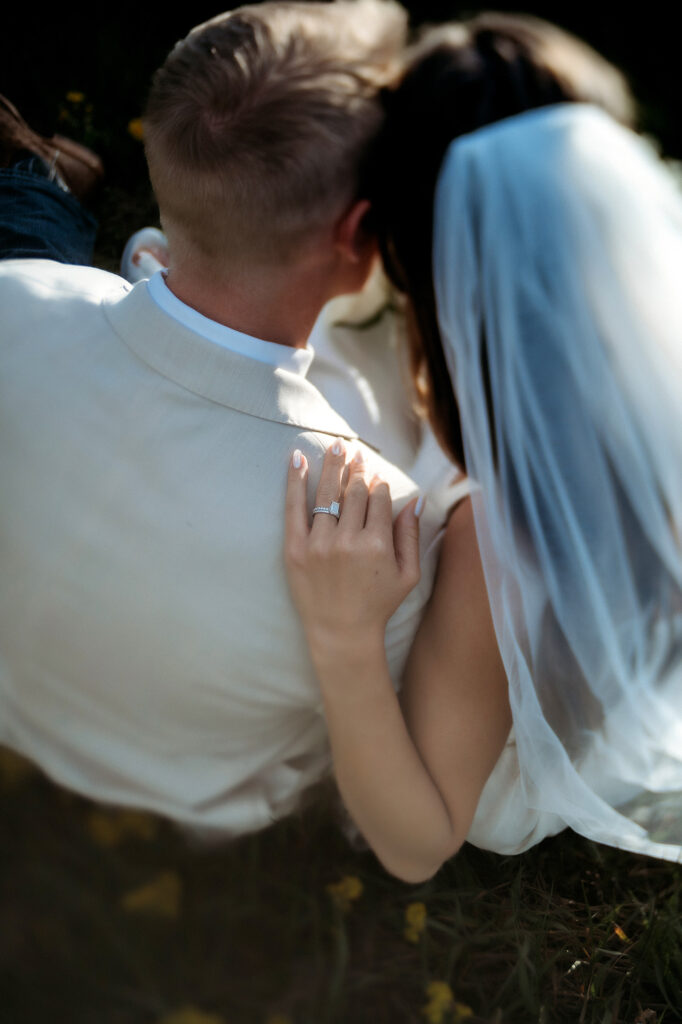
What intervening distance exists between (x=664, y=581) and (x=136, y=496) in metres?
0.81

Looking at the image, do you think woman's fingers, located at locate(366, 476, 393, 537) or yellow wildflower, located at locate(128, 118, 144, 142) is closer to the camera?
woman's fingers, located at locate(366, 476, 393, 537)

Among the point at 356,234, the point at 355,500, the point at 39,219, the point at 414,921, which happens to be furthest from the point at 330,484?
the point at 39,219

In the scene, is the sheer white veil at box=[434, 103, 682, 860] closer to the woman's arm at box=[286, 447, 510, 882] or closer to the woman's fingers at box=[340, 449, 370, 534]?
the woman's arm at box=[286, 447, 510, 882]

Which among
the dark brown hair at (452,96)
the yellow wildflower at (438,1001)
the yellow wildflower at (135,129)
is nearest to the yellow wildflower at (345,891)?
the yellow wildflower at (438,1001)

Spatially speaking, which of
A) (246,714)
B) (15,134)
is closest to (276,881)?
(246,714)

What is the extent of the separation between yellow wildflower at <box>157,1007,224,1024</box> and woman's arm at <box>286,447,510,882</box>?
370 millimetres

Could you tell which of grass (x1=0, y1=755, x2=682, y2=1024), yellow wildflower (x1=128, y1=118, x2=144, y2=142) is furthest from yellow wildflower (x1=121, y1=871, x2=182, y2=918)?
yellow wildflower (x1=128, y1=118, x2=144, y2=142)

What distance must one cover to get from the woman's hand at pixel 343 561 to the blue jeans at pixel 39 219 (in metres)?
0.96

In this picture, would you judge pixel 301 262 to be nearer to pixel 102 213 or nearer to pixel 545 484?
pixel 545 484

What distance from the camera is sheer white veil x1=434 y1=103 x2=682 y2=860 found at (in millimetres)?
1130

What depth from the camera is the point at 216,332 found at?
4.11 ft

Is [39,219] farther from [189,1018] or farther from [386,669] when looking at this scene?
[189,1018]

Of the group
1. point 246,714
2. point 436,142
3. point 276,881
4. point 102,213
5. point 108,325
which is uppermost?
point 436,142

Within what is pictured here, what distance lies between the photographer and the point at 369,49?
4.19 ft
